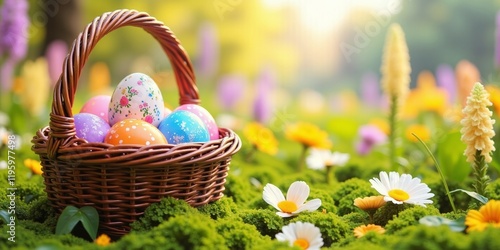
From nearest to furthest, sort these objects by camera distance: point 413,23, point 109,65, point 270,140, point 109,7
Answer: point 270,140 → point 109,7 → point 109,65 → point 413,23

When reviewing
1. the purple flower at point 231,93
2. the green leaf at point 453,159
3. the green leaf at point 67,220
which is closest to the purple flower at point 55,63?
the purple flower at point 231,93

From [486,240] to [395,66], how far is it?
123 centimetres

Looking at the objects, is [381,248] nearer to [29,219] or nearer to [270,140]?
[29,219]

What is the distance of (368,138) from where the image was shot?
275 cm

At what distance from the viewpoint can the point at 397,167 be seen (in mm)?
2107

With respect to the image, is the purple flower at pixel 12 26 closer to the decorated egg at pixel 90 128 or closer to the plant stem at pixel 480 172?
the decorated egg at pixel 90 128

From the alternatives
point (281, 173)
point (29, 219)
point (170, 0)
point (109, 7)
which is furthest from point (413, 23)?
Result: point (29, 219)

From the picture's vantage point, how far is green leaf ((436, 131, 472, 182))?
1.81 m

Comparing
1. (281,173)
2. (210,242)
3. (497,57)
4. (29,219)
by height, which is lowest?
(281,173)

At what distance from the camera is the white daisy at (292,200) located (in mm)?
1515

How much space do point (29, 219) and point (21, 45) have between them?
136 cm

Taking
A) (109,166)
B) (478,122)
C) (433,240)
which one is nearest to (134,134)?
(109,166)

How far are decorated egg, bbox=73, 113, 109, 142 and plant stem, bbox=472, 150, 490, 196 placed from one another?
94cm

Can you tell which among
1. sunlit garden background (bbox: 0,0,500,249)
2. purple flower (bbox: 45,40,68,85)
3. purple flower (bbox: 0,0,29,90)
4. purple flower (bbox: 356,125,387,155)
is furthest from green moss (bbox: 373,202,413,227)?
purple flower (bbox: 45,40,68,85)
